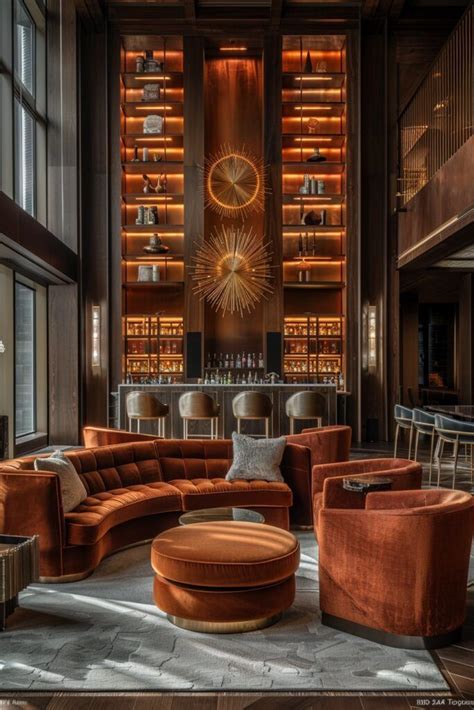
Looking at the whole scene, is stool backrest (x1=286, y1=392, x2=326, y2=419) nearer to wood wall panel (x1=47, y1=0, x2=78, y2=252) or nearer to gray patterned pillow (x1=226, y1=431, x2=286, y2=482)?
gray patterned pillow (x1=226, y1=431, x2=286, y2=482)

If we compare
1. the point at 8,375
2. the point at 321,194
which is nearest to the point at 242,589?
the point at 8,375

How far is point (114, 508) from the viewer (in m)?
4.36

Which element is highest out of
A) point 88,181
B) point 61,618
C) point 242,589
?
point 88,181

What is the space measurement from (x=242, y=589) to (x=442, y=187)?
6.29 metres

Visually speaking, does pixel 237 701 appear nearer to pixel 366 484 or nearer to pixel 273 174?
pixel 366 484

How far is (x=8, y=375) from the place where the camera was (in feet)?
26.4

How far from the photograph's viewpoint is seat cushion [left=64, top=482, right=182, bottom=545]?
3.95 m

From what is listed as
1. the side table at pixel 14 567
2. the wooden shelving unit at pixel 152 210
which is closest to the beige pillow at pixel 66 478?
the side table at pixel 14 567

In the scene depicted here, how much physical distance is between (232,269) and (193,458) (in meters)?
5.50

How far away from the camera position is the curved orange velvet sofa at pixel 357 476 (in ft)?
13.8

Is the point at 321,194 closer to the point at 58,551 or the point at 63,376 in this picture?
the point at 63,376

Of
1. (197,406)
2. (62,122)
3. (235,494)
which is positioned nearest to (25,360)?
(197,406)

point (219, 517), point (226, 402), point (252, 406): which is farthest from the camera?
point (226, 402)

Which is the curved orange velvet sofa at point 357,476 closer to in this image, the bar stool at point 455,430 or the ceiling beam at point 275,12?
the bar stool at point 455,430
